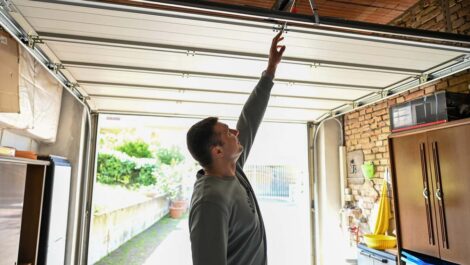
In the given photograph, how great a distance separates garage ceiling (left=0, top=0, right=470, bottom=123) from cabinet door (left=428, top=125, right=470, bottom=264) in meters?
0.72

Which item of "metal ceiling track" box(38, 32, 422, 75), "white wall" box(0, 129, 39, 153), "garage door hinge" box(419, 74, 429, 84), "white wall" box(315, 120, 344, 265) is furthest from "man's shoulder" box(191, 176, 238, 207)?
"white wall" box(315, 120, 344, 265)

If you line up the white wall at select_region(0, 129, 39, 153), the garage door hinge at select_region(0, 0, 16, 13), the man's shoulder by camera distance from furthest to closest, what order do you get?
1. the white wall at select_region(0, 129, 39, 153)
2. the garage door hinge at select_region(0, 0, 16, 13)
3. the man's shoulder

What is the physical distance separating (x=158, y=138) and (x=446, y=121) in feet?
39.9

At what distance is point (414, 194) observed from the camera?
9.52 ft

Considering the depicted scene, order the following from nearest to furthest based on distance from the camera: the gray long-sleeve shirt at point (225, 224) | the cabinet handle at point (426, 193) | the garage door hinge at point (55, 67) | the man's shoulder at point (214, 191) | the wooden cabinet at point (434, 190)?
1. the gray long-sleeve shirt at point (225, 224)
2. the man's shoulder at point (214, 191)
3. the wooden cabinet at point (434, 190)
4. the cabinet handle at point (426, 193)
5. the garage door hinge at point (55, 67)

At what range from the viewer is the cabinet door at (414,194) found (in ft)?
8.90

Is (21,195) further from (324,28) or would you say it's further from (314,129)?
(314,129)

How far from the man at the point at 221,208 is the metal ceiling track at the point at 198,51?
1198 mm

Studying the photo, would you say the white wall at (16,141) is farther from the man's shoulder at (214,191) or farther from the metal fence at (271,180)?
the metal fence at (271,180)

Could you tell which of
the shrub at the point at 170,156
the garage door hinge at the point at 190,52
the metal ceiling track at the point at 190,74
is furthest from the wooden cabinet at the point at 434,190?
the shrub at the point at 170,156

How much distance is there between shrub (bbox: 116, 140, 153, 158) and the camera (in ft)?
40.6

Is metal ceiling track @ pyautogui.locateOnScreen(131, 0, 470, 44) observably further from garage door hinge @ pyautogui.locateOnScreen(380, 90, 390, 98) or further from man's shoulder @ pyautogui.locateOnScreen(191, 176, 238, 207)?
garage door hinge @ pyautogui.locateOnScreen(380, 90, 390, 98)

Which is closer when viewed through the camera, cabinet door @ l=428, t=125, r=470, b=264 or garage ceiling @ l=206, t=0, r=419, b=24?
cabinet door @ l=428, t=125, r=470, b=264

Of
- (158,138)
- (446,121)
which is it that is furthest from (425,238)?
(158,138)
